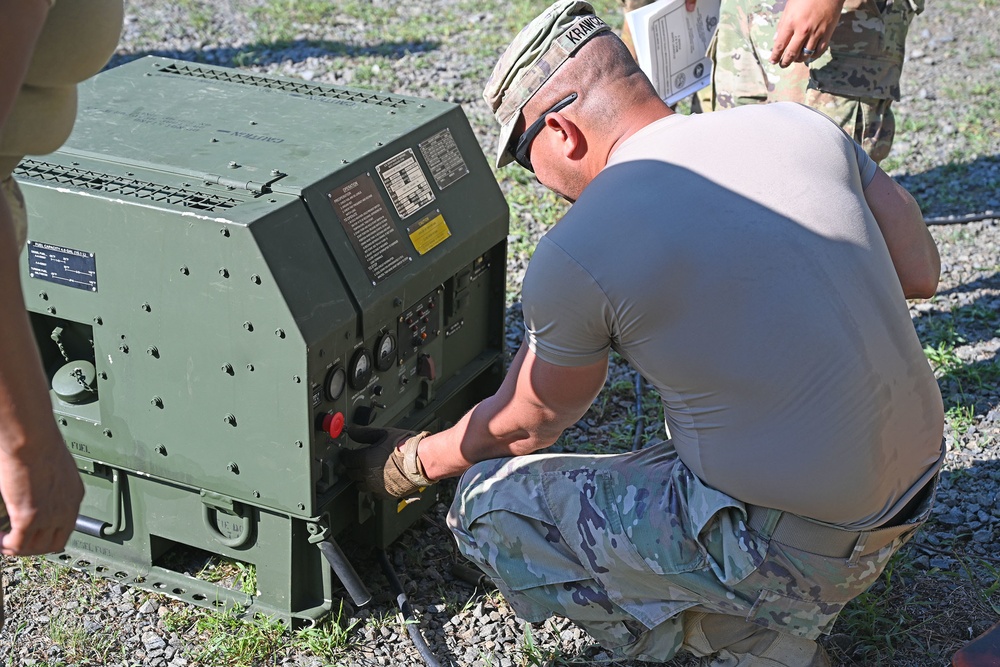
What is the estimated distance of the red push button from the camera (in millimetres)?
2455

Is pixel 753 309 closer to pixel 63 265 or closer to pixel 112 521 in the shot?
pixel 63 265

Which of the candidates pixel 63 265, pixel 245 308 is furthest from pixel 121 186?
pixel 245 308

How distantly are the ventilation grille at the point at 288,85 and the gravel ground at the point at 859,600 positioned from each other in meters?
1.13

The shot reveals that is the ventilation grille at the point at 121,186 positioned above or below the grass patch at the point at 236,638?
above

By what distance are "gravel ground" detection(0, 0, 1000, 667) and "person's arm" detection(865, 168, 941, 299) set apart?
90 cm

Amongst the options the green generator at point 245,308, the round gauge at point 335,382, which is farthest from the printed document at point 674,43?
the round gauge at point 335,382

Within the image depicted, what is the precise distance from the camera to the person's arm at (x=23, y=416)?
1.43 meters

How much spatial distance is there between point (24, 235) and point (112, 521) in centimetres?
121

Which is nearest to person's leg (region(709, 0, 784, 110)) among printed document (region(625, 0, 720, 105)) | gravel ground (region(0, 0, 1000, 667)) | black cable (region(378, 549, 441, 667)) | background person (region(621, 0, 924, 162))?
background person (region(621, 0, 924, 162))

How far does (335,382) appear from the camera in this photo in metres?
2.47

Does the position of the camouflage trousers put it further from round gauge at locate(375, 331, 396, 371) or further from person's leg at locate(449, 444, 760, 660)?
round gauge at locate(375, 331, 396, 371)

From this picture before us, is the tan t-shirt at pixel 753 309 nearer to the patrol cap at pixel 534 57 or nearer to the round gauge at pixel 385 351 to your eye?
the patrol cap at pixel 534 57

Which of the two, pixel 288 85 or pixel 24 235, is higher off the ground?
pixel 24 235

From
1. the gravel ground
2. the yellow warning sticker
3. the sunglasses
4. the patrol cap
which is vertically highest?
the patrol cap
